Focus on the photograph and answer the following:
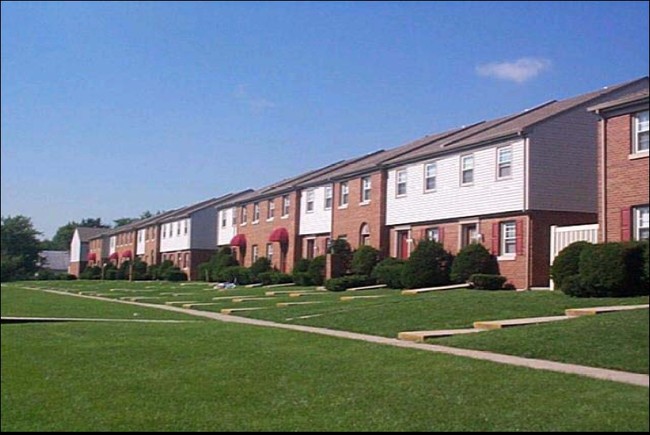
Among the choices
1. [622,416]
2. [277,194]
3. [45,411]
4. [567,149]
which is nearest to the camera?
[622,416]

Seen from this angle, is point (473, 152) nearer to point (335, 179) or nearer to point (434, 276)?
point (434, 276)

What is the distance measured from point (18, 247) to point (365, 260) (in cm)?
2827

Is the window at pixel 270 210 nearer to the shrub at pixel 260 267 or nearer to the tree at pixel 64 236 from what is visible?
the shrub at pixel 260 267

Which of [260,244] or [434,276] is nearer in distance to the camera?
[434,276]

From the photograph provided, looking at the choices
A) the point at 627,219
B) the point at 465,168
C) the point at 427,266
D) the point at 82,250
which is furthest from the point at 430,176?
the point at 627,219

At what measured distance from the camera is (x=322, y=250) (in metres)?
41.2

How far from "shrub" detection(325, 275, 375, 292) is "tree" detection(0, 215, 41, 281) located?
26.2 meters

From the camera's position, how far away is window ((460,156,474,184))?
92.0 ft

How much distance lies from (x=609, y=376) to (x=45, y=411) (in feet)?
14.9

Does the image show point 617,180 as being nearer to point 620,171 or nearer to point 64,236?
point 620,171

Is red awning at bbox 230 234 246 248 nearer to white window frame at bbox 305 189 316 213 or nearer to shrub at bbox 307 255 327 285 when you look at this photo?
white window frame at bbox 305 189 316 213

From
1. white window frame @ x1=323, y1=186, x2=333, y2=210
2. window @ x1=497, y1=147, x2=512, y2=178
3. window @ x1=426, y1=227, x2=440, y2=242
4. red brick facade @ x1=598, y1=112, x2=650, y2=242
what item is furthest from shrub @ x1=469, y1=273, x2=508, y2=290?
white window frame @ x1=323, y1=186, x2=333, y2=210

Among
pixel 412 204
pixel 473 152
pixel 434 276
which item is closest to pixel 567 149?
pixel 473 152

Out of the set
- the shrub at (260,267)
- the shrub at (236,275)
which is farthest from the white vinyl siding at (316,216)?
the shrub at (236,275)
